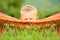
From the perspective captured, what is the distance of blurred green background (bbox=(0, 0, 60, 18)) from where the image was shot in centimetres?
116

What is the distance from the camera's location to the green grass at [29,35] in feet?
3.64

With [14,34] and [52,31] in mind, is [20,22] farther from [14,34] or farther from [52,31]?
[52,31]

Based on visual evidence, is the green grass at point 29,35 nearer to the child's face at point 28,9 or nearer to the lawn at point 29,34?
the lawn at point 29,34

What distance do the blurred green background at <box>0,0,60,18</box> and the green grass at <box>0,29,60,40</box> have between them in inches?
4.2

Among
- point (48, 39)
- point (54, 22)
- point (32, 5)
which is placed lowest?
point (48, 39)

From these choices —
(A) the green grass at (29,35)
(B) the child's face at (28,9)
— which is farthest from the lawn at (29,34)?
Result: (B) the child's face at (28,9)

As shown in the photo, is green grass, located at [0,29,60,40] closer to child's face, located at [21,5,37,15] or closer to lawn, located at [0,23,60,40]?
lawn, located at [0,23,60,40]

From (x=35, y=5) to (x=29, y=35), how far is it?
0.66ft

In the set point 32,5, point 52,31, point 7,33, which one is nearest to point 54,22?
point 52,31

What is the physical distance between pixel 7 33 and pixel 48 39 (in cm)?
26

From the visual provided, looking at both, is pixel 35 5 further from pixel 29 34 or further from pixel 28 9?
pixel 29 34

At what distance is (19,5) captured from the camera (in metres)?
1.17

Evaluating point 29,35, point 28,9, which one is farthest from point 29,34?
point 28,9

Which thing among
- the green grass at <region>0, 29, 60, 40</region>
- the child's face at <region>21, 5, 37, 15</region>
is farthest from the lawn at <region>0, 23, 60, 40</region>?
the child's face at <region>21, 5, 37, 15</region>
